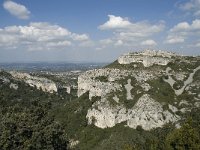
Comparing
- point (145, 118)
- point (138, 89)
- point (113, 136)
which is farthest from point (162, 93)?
point (113, 136)

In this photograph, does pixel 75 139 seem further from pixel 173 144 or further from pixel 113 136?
pixel 173 144

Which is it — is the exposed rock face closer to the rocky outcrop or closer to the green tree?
the rocky outcrop

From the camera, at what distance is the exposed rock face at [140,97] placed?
507 ft

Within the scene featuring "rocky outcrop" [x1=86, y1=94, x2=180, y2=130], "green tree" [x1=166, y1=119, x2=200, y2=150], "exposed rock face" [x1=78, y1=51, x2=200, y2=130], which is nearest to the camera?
"green tree" [x1=166, y1=119, x2=200, y2=150]

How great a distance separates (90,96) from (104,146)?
5322cm

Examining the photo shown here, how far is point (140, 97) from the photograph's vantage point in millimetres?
166625

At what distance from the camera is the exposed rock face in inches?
6088

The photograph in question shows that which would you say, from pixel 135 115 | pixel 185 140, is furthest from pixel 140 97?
pixel 185 140

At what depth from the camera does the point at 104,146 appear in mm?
144125

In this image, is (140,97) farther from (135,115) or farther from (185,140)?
(185,140)

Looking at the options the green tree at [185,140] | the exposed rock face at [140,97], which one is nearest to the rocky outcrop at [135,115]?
the exposed rock face at [140,97]

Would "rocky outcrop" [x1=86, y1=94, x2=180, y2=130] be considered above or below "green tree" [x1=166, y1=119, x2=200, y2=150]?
below

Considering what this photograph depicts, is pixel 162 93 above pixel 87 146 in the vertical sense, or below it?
above

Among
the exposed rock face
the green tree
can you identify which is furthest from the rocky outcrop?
the green tree
